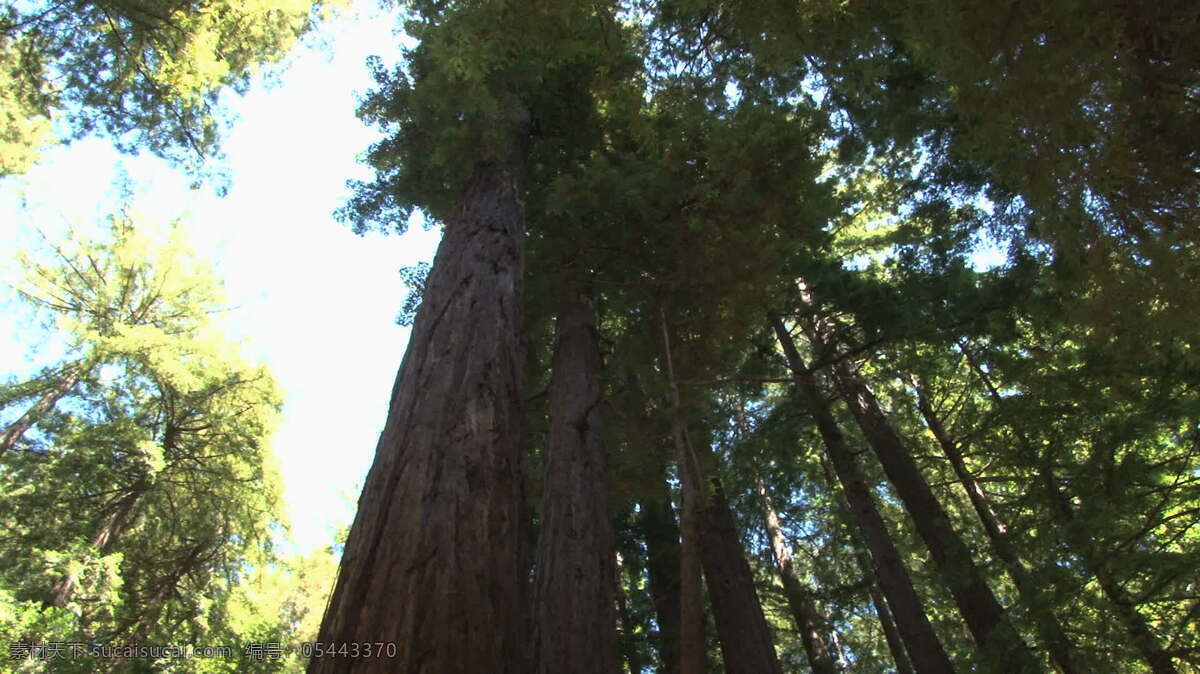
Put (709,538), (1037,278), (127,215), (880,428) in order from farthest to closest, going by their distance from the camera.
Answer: (127,215) < (880,428) < (1037,278) < (709,538)

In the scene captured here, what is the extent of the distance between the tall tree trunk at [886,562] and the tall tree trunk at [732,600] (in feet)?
6.13

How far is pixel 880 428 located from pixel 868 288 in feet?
6.67

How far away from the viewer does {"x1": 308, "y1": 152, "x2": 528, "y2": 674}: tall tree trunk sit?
1.84 m

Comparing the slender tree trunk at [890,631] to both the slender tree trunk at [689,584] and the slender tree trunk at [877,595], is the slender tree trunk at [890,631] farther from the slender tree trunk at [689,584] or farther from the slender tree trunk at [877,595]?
the slender tree trunk at [689,584]

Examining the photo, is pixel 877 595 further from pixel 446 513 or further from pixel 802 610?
pixel 446 513

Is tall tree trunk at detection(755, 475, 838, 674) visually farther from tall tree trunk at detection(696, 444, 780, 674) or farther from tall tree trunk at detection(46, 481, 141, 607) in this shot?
tall tree trunk at detection(46, 481, 141, 607)

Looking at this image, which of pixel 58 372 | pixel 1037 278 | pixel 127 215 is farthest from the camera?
pixel 127 215

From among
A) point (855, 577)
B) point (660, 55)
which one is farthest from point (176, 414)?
point (855, 577)

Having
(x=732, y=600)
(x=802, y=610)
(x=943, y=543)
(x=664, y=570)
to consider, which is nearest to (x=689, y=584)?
(x=732, y=600)

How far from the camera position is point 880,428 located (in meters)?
8.34

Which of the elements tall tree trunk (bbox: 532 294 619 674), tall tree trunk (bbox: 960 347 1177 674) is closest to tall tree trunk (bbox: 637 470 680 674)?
tall tree trunk (bbox: 532 294 619 674)

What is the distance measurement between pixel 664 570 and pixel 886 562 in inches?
120

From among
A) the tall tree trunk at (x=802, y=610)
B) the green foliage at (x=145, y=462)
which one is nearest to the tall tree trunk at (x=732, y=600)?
the tall tree trunk at (x=802, y=610)

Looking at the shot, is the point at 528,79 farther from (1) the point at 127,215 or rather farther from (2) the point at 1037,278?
(1) the point at 127,215
